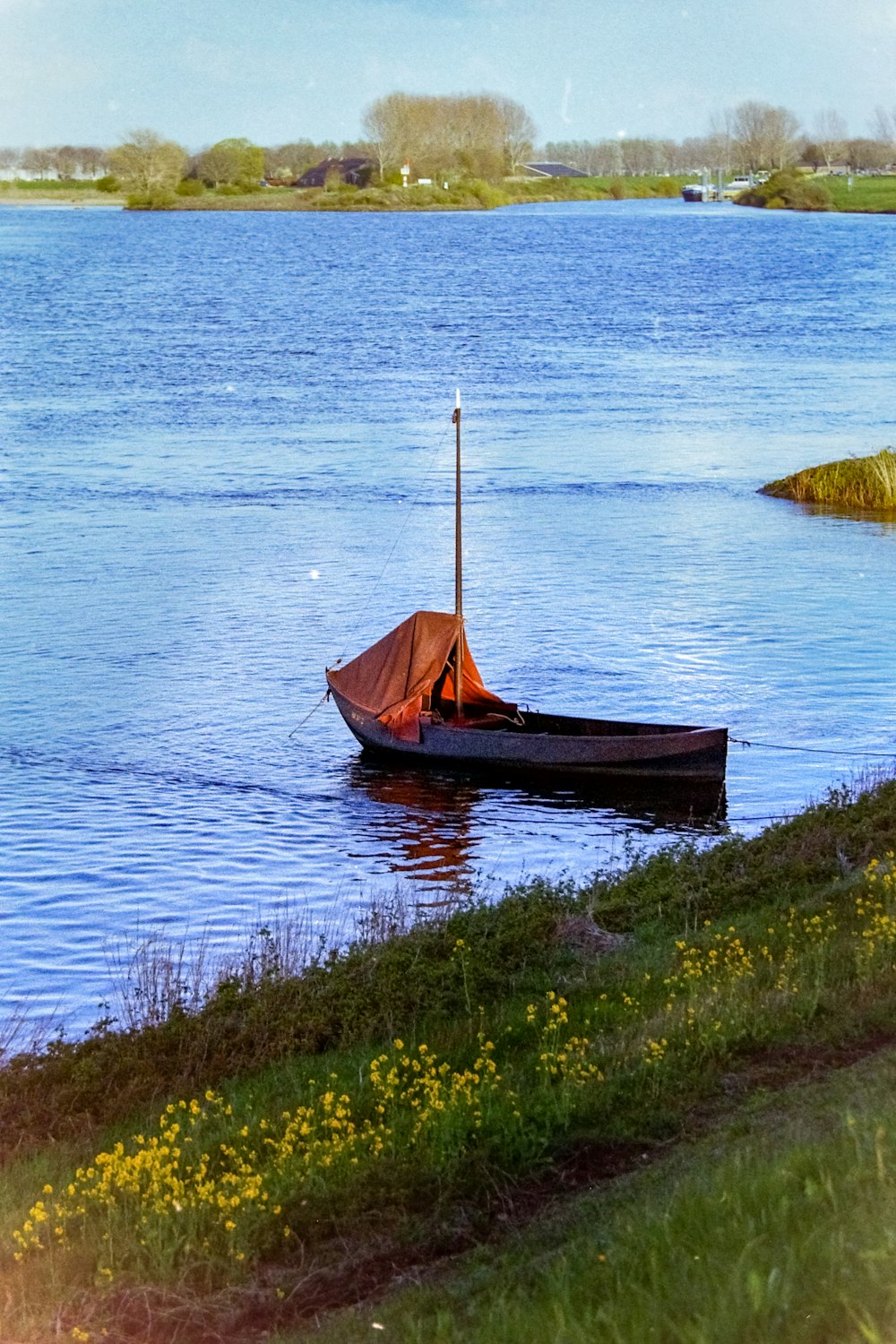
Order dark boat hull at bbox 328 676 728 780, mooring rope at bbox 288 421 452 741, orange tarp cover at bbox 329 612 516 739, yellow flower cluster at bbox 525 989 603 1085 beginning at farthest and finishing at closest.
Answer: mooring rope at bbox 288 421 452 741, orange tarp cover at bbox 329 612 516 739, dark boat hull at bbox 328 676 728 780, yellow flower cluster at bbox 525 989 603 1085

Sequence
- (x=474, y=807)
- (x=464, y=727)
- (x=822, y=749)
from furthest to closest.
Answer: (x=822, y=749)
(x=464, y=727)
(x=474, y=807)

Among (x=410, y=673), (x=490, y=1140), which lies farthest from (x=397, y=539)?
(x=490, y=1140)

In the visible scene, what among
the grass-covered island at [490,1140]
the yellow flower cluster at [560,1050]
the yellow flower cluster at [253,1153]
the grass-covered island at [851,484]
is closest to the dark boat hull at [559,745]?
the grass-covered island at [490,1140]

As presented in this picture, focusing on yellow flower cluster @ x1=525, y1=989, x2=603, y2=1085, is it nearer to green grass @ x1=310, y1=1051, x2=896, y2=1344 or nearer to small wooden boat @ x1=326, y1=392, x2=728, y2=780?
green grass @ x1=310, y1=1051, x2=896, y2=1344

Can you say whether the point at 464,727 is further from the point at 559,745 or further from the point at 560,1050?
the point at 560,1050

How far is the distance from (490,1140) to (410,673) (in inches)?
784

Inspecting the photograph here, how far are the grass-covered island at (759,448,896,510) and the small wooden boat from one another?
1111 inches

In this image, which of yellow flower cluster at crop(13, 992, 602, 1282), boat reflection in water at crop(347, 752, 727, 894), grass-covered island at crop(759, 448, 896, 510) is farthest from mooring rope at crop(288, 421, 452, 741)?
yellow flower cluster at crop(13, 992, 602, 1282)

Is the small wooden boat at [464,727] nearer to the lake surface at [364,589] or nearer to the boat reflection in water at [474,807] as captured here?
the boat reflection in water at [474,807]

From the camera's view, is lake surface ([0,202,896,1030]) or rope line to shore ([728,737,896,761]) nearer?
lake surface ([0,202,896,1030])

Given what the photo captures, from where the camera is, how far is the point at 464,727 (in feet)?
96.2

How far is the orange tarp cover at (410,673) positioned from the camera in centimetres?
2967

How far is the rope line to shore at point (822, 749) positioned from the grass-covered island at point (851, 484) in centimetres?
2741

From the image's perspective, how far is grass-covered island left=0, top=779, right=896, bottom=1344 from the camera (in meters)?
7.48
